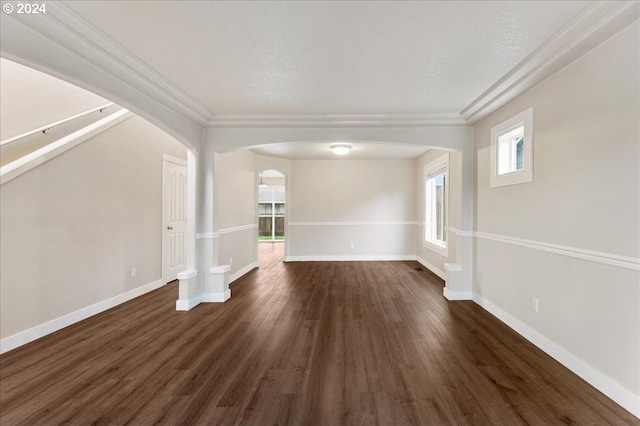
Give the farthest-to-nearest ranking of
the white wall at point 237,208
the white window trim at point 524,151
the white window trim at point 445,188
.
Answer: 1. the white window trim at point 445,188
2. the white wall at point 237,208
3. the white window trim at point 524,151

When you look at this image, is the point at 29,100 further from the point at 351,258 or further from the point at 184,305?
the point at 351,258

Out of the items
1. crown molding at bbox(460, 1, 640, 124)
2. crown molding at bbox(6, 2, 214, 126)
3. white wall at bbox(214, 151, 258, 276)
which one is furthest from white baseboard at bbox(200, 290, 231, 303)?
crown molding at bbox(460, 1, 640, 124)

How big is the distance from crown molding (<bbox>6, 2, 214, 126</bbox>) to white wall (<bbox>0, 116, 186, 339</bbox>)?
1.25 meters

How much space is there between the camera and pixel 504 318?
3129mm

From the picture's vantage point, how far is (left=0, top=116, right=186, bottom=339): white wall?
2541mm

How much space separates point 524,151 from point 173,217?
16.8 feet

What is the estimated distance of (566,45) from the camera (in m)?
2.04

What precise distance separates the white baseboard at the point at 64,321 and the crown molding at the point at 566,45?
5153 millimetres

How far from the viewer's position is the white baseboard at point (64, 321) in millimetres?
2477

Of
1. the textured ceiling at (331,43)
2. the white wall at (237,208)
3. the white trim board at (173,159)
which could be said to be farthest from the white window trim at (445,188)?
the white trim board at (173,159)

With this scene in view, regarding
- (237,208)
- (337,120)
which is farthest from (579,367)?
(237,208)

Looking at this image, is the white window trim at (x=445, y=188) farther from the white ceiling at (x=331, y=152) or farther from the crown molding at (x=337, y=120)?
the crown molding at (x=337, y=120)

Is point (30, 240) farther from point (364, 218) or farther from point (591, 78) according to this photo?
point (364, 218)

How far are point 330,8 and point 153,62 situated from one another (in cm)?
167
